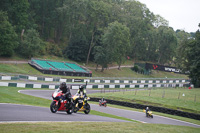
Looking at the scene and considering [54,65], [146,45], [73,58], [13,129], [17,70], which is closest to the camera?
[13,129]

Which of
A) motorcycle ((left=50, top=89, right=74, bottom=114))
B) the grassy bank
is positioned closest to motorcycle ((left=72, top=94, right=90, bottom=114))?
motorcycle ((left=50, top=89, right=74, bottom=114))

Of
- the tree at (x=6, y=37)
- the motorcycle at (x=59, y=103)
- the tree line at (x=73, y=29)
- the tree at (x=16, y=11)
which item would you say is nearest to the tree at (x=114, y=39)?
the tree line at (x=73, y=29)

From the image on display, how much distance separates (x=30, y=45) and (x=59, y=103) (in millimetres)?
49201

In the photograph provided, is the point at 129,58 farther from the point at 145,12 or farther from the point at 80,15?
the point at 80,15

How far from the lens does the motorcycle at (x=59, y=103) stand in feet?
46.3

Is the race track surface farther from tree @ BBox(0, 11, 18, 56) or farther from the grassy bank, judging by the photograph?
tree @ BBox(0, 11, 18, 56)

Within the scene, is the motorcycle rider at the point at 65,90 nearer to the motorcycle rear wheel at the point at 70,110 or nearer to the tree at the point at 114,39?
the motorcycle rear wheel at the point at 70,110

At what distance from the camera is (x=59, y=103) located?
14453 mm

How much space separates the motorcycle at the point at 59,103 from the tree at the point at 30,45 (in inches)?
1902

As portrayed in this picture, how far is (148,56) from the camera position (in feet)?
341

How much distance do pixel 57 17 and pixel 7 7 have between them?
60.2 feet

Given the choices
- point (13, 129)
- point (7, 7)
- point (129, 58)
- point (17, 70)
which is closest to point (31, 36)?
point (7, 7)

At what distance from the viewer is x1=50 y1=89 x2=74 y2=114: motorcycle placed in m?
14.1

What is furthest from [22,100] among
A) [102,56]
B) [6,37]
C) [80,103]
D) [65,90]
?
[102,56]
